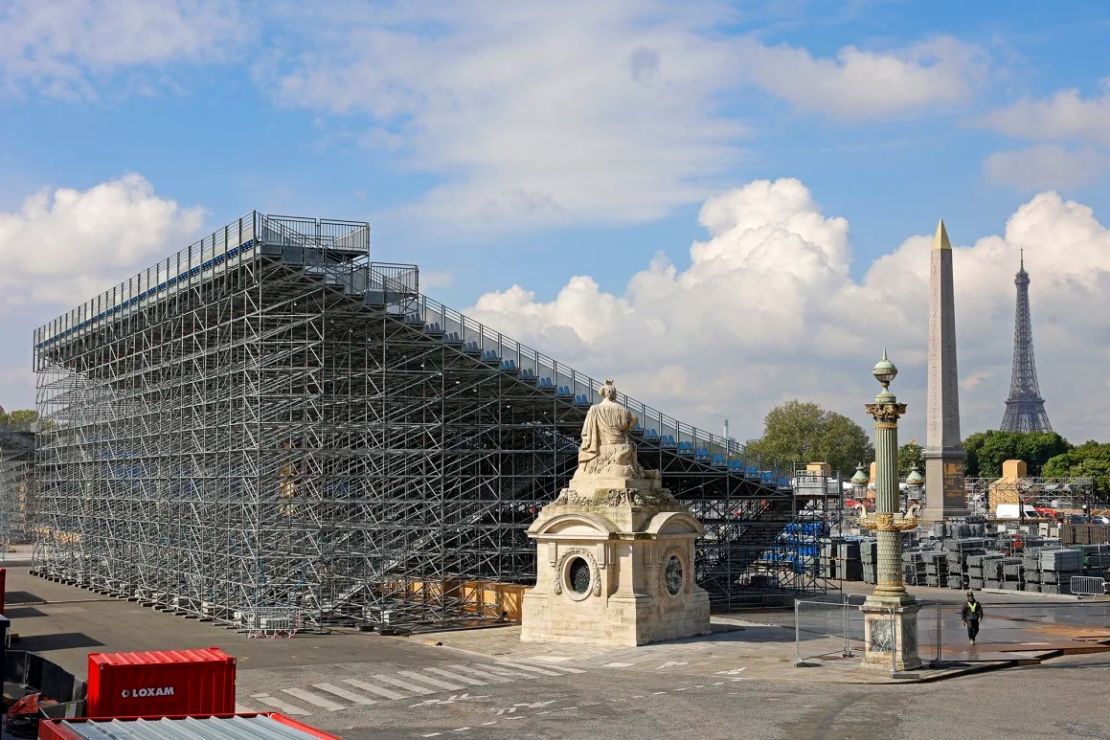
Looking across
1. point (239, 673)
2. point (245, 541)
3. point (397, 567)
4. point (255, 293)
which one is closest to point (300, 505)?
point (245, 541)

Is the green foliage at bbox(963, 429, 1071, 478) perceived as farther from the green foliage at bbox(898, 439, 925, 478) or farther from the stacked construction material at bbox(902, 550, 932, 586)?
the stacked construction material at bbox(902, 550, 932, 586)

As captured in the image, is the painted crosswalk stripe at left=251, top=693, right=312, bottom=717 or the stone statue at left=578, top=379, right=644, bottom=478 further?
the stone statue at left=578, top=379, right=644, bottom=478

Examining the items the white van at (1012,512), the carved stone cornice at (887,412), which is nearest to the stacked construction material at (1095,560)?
the carved stone cornice at (887,412)

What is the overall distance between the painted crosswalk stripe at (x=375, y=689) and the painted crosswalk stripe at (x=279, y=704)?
7.35 ft

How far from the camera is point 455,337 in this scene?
4447 centimetres

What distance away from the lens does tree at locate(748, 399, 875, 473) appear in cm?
12781

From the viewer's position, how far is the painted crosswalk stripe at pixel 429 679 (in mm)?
29297

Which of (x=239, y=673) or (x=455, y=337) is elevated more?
(x=455, y=337)

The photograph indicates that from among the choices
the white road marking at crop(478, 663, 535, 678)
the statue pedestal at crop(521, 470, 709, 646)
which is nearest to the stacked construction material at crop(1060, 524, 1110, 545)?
the statue pedestal at crop(521, 470, 709, 646)

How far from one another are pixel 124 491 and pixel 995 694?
4206cm

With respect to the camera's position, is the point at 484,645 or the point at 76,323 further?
the point at 76,323

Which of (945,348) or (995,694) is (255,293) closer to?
(995,694)

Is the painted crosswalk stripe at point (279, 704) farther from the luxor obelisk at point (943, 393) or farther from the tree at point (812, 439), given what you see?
the tree at point (812, 439)

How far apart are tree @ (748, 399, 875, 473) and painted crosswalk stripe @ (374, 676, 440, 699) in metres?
98.4
